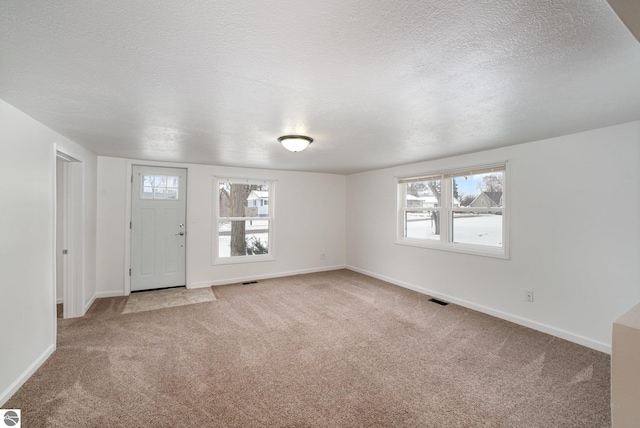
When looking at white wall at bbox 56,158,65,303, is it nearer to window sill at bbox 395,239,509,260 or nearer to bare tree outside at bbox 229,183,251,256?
bare tree outside at bbox 229,183,251,256

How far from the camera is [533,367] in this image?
99.0 inches

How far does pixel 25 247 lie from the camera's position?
232 centimetres

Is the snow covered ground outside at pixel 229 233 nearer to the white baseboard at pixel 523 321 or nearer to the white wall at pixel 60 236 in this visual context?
the white wall at pixel 60 236

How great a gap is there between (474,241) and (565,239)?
1.14m

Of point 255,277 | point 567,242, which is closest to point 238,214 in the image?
point 255,277

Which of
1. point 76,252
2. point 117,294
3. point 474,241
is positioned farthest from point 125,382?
point 474,241

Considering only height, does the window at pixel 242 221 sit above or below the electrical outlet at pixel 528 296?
above

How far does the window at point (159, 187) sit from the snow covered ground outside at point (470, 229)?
170 inches

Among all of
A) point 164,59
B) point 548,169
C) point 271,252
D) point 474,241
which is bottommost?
point 271,252

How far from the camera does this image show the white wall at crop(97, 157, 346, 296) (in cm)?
446

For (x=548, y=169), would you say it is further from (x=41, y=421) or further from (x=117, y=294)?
(x=117, y=294)

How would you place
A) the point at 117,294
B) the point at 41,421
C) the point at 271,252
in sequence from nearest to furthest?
the point at 41,421 → the point at 117,294 → the point at 271,252

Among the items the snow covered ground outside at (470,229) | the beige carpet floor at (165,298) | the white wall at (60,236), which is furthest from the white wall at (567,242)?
the white wall at (60,236)

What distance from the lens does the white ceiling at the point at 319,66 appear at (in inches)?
45.3
